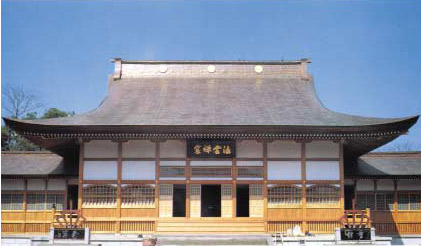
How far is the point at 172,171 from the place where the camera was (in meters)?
18.5

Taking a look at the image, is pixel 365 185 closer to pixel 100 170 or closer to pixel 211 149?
pixel 211 149

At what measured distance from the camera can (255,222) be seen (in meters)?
18.1

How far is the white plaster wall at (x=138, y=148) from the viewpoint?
18609 mm

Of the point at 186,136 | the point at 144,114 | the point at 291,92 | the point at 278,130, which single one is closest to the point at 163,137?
the point at 186,136

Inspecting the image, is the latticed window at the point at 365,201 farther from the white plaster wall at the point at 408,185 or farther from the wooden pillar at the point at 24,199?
the wooden pillar at the point at 24,199

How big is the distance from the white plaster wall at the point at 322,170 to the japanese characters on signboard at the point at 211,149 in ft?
9.37

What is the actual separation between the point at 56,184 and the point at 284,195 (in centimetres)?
996

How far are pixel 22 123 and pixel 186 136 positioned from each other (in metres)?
5.53

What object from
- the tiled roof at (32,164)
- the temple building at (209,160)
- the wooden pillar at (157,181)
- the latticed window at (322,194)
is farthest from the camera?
the tiled roof at (32,164)

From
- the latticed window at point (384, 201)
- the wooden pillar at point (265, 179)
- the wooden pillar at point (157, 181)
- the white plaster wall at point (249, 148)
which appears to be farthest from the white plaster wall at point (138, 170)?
the latticed window at point (384, 201)

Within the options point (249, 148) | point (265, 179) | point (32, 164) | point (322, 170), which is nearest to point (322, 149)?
point (322, 170)

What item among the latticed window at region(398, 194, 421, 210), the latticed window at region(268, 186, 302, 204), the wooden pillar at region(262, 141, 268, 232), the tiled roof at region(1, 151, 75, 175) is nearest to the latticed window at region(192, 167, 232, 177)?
the wooden pillar at region(262, 141, 268, 232)

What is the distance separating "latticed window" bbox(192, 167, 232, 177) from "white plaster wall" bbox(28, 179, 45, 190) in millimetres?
7485

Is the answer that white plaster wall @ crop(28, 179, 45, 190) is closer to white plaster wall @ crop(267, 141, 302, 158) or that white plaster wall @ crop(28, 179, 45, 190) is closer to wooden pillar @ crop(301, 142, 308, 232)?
white plaster wall @ crop(267, 141, 302, 158)
